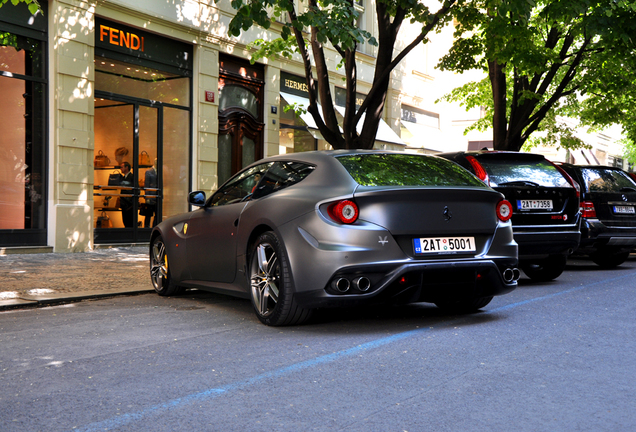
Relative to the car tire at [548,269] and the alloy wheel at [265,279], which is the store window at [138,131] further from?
the alloy wheel at [265,279]

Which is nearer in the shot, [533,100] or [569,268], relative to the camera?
[569,268]

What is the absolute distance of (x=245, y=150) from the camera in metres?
18.1

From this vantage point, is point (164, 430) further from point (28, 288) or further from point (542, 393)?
point (28, 288)

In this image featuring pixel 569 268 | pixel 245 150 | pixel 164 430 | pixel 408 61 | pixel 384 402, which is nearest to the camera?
pixel 164 430

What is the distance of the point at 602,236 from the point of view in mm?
11062

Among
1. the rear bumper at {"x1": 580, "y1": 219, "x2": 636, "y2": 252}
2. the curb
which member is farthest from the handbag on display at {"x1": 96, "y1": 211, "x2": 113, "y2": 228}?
the rear bumper at {"x1": 580, "y1": 219, "x2": 636, "y2": 252}

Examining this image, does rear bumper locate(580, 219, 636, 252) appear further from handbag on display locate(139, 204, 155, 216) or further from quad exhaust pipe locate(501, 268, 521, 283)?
handbag on display locate(139, 204, 155, 216)

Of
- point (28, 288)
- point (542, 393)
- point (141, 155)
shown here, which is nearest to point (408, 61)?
point (141, 155)

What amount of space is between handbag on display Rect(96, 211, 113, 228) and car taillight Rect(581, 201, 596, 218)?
8.71 m

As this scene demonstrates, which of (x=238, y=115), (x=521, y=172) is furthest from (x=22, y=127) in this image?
(x=521, y=172)

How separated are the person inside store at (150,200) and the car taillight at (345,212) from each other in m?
10.5

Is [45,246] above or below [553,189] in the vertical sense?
below

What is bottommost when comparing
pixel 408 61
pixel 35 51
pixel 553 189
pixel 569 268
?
pixel 569 268

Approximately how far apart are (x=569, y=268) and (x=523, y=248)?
326cm
